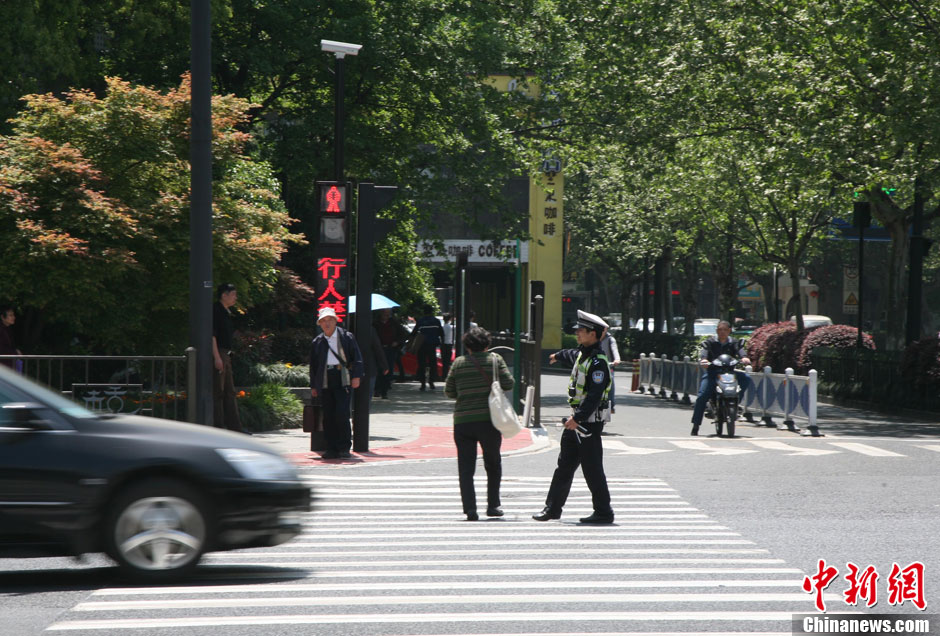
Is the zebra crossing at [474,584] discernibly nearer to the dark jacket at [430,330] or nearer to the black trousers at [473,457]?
the black trousers at [473,457]

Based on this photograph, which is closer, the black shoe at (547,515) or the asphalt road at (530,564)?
the asphalt road at (530,564)

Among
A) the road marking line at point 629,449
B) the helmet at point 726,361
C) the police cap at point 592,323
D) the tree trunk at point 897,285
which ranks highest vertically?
the tree trunk at point 897,285

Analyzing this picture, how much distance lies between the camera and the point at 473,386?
1052cm

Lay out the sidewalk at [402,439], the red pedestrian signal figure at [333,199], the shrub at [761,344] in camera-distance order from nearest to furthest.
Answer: the sidewalk at [402,439]
the red pedestrian signal figure at [333,199]
the shrub at [761,344]

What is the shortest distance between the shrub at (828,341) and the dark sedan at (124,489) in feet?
82.1

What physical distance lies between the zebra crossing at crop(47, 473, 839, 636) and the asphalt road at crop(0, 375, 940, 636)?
21mm

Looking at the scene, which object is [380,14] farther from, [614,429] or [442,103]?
[614,429]

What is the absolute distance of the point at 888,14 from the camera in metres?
23.5


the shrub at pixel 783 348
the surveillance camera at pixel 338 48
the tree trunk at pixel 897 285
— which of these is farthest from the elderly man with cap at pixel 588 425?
the shrub at pixel 783 348

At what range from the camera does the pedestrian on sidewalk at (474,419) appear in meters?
10.5

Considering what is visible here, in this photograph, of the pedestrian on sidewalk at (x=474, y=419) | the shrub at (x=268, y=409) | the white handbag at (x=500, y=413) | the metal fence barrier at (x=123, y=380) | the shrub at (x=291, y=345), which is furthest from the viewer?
the shrub at (x=291, y=345)

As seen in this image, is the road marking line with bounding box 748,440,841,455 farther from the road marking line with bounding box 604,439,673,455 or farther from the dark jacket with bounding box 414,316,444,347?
the dark jacket with bounding box 414,316,444,347

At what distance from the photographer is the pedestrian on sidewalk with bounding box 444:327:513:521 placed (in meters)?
10.5

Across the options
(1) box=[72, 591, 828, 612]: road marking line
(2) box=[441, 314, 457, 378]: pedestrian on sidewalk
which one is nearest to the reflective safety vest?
(1) box=[72, 591, 828, 612]: road marking line
